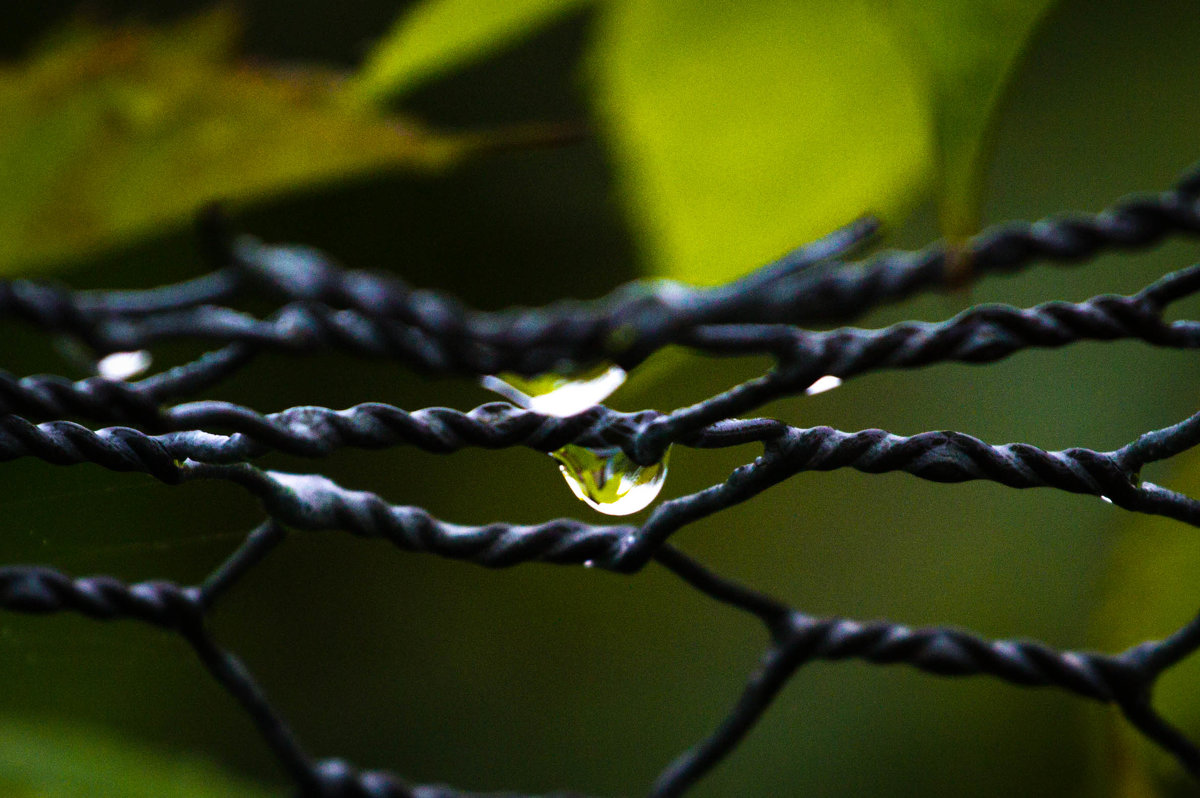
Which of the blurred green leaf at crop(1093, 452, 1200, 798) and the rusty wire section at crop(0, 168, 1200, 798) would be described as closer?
the rusty wire section at crop(0, 168, 1200, 798)

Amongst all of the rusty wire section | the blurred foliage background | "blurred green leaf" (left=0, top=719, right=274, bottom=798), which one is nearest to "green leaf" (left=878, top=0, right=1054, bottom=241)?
the rusty wire section

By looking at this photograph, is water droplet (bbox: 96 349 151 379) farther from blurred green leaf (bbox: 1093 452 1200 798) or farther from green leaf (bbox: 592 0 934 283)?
blurred green leaf (bbox: 1093 452 1200 798)

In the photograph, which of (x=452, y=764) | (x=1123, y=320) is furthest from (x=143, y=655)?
(x=1123, y=320)

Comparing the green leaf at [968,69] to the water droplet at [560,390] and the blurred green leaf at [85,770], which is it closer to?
the water droplet at [560,390]

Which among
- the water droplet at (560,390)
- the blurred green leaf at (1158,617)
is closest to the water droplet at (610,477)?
the water droplet at (560,390)

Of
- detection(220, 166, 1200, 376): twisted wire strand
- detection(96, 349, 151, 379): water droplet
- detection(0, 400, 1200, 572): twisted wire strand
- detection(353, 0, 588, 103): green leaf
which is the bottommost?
detection(0, 400, 1200, 572): twisted wire strand

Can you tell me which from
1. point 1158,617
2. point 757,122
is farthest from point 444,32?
point 1158,617

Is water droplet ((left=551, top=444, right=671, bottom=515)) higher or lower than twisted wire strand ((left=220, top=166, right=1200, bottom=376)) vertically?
lower
